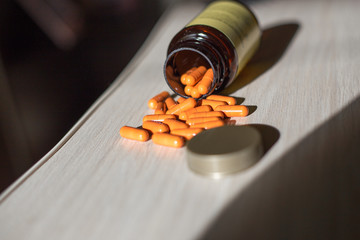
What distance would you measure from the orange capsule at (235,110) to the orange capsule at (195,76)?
0.12 metres

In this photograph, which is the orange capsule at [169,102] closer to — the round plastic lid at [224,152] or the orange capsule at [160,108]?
the orange capsule at [160,108]

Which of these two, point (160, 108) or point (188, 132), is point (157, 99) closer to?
point (160, 108)

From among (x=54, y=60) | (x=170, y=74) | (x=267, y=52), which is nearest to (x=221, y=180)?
(x=170, y=74)

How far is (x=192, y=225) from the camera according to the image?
0.67 meters

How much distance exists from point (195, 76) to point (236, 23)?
0.17m

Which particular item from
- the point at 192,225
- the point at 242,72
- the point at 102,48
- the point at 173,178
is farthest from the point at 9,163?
the point at 192,225

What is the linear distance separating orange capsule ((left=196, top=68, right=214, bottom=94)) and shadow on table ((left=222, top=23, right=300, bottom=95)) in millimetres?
84

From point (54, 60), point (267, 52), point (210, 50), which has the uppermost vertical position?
point (210, 50)

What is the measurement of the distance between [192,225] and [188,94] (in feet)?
1.47

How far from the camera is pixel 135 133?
94 centimetres

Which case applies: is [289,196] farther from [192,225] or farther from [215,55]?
Answer: [215,55]

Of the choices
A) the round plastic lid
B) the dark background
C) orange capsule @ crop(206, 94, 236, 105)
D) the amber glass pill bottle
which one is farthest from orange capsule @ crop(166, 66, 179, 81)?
the dark background

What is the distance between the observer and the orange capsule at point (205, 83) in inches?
40.3

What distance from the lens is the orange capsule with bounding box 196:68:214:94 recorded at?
102 centimetres
